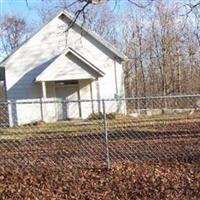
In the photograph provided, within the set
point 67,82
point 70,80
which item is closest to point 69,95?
point 67,82

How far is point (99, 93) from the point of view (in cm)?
2808

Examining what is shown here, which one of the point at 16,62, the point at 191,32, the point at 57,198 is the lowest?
the point at 57,198

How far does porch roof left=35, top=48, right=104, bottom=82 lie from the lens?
88.1ft

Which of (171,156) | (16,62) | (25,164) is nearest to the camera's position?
(25,164)

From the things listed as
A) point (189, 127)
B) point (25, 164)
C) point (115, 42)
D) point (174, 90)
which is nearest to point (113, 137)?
point (189, 127)

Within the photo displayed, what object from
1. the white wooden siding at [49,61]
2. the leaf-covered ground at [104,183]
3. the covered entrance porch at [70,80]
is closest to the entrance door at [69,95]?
the covered entrance porch at [70,80]

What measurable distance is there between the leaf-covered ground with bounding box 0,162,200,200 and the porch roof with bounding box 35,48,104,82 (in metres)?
18.3

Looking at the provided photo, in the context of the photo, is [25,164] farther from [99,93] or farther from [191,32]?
[191,32]

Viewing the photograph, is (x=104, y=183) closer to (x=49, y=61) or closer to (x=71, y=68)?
(x=71, y=68)

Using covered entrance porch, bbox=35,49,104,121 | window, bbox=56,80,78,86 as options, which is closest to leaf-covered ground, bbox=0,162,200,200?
covered entrance porch, bbox=35,49,104,121

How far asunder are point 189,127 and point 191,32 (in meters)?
30.2

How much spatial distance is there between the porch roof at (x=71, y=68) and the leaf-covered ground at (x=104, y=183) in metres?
18.3

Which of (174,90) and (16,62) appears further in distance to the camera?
(174,90)

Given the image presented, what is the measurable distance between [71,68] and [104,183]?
19955 millimetres
